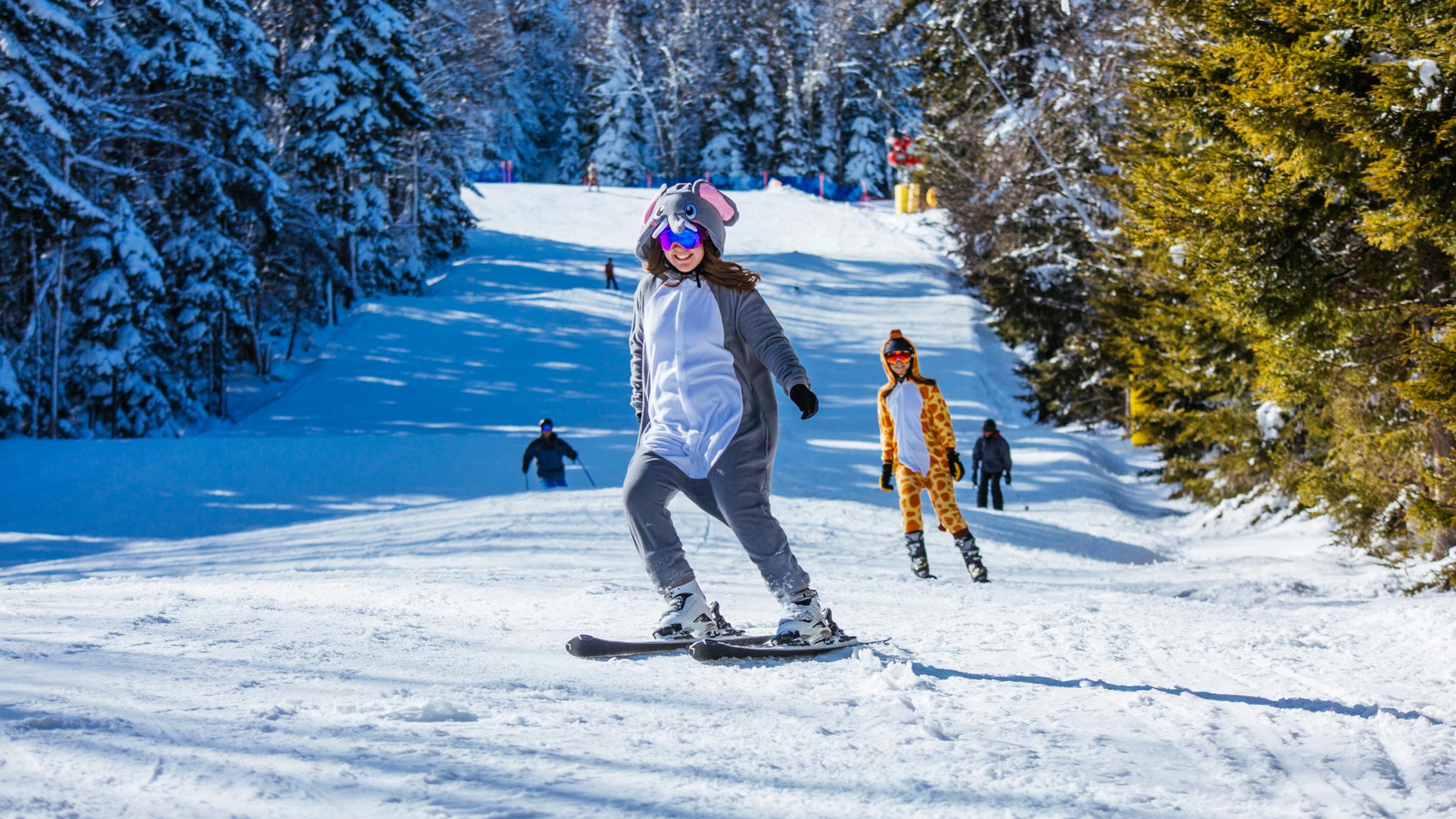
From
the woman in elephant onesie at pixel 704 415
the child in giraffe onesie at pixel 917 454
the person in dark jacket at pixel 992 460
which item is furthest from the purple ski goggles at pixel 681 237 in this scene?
the person in dark jacket at pixel 992 460

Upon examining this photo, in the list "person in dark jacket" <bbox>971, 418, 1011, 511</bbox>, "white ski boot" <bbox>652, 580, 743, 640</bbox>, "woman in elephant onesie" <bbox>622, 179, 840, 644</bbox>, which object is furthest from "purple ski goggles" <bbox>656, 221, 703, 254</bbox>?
"person in dark jacket" <bbox>971, 418, 1011, 511</bbox>

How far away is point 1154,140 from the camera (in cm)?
1213

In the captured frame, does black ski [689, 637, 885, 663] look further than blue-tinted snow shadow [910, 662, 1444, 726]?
Yes

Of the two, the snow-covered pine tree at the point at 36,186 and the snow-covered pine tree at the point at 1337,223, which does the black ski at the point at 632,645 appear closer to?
the snow-covered pine tree at the point at 1337,223

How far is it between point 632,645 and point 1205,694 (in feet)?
6.70

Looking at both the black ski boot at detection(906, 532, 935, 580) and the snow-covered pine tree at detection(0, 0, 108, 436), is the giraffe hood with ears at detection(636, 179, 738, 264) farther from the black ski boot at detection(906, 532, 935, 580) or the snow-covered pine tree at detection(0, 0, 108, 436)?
the snow-covered pine tree at detection(0, 0, 108, 436)

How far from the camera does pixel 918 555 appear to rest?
28.3 feet

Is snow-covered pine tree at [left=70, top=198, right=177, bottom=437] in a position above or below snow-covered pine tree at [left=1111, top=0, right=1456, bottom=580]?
below

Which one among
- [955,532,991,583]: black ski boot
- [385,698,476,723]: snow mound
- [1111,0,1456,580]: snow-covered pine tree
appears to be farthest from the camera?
[955,532,991,583]: black ski boot

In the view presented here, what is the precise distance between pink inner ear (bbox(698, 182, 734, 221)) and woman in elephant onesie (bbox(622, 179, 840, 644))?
14mm

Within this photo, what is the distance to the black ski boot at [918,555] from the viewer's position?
Result: 8609mm

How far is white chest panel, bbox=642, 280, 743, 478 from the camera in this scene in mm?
4156

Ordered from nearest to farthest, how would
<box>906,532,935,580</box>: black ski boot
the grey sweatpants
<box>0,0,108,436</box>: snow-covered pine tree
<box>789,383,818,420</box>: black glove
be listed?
<box>789,383,818,420</box>: black glove, the grey sweatpants, <box>906,532,935,580</box>: black ski boot, <box>0,0,108,436</box>: snow-covered pine tree

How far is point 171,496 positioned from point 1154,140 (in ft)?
47.4
